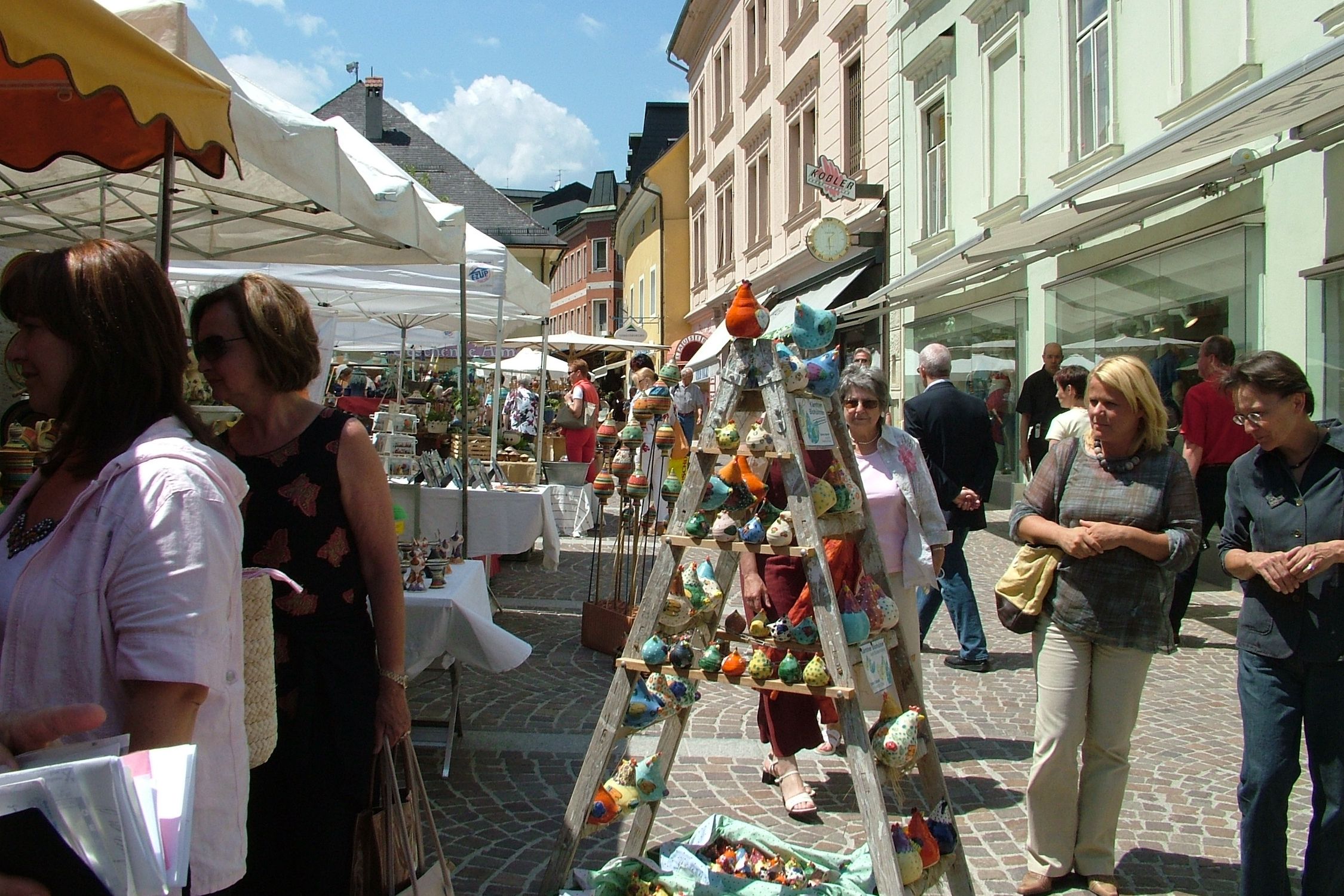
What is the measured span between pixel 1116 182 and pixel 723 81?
1911 centimetres

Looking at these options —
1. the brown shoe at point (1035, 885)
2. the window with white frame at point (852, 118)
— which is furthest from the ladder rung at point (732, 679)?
the window with white frame at point (852, 118)

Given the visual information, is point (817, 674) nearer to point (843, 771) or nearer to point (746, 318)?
point (746, 318)

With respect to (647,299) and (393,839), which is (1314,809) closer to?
(393,839)

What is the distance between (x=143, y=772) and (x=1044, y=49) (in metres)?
12.1

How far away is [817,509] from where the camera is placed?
2918mm

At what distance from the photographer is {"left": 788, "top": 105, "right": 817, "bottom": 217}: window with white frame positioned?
1945 cm

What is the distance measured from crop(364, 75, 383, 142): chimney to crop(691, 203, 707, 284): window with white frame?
700 inches

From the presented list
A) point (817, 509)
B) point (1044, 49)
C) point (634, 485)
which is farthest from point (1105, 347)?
point (817, 509)

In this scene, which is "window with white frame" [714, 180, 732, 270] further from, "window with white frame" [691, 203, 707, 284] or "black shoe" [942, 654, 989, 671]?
"black shoe" [942, 654, 989, 671]

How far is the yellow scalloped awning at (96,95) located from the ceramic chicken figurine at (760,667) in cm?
203

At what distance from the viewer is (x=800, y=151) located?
65.7 ft

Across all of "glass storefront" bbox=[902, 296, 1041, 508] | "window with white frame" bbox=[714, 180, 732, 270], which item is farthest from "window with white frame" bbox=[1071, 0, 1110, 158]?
"window with white frame" bbox=[714, 180, 732, 270]

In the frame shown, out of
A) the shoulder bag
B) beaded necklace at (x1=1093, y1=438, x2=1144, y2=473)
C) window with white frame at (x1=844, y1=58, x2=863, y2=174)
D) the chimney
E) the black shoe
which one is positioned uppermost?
the chimney

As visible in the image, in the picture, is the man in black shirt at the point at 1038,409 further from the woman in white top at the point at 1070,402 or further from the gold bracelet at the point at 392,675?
the gold bracelet at the point at 392,675
